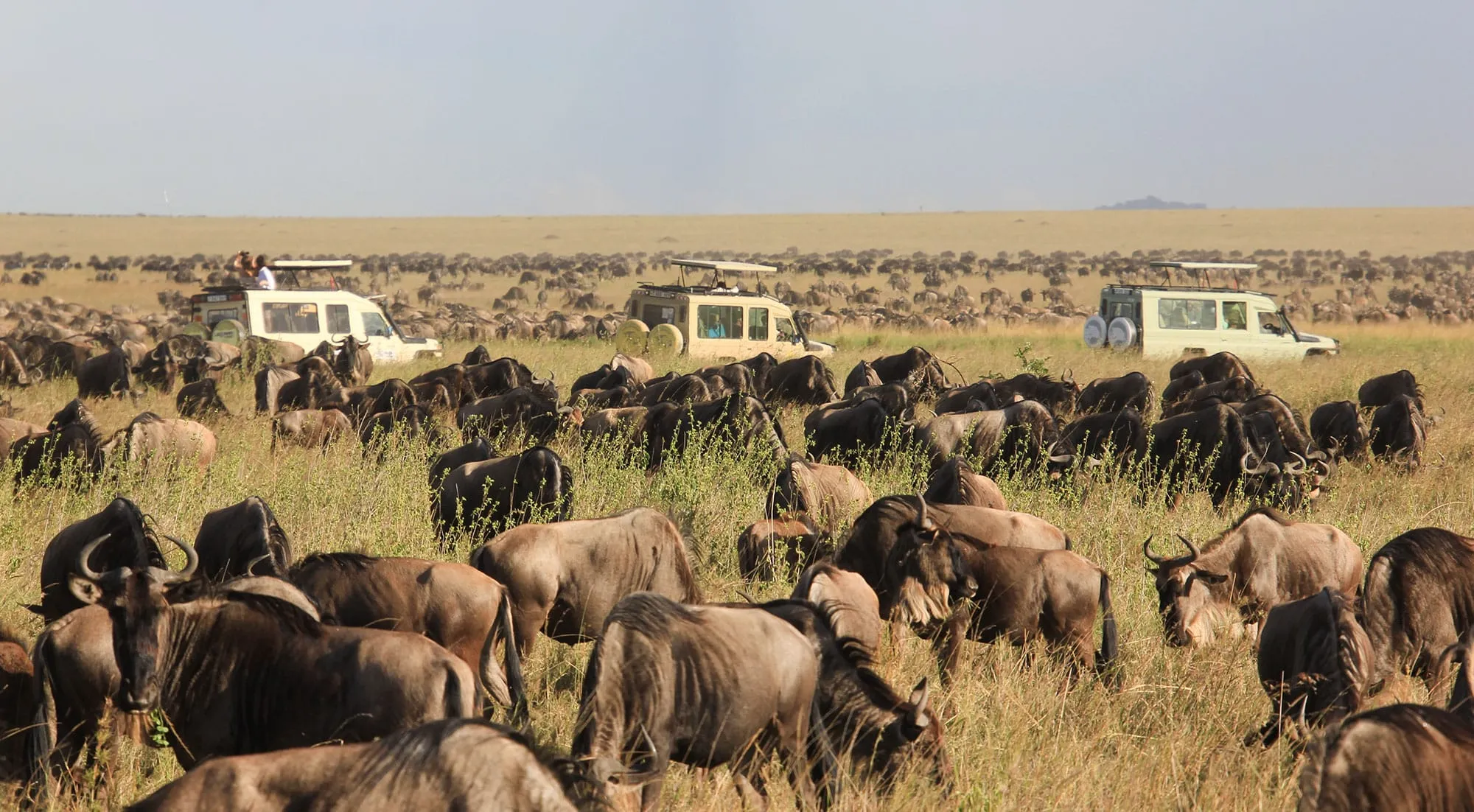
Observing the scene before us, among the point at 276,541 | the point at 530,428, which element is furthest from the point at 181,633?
the point at 530,428

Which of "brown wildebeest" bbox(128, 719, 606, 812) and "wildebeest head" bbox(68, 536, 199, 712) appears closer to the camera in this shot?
"brown wildebeest" bbox(128, 719, 606, 812)

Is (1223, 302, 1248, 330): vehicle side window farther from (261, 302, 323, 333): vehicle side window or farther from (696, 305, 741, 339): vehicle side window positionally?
(261, 302, 323, 333): vehicle side window

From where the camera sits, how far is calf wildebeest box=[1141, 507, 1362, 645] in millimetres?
6840

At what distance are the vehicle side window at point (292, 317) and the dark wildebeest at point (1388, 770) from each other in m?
20.2

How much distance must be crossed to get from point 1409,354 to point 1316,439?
13641 millimetres

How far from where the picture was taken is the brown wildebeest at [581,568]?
21.1ft

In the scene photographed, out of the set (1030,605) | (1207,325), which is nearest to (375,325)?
(1207,325)

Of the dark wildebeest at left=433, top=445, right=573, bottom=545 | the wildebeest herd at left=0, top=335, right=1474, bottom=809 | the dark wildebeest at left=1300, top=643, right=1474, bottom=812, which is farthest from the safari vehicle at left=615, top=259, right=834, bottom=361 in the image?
the dark wildebeest at left=1300, top=643, right=1474, bottom=812

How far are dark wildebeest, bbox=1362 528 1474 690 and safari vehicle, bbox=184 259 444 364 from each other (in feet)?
58.0

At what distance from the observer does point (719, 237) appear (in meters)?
104

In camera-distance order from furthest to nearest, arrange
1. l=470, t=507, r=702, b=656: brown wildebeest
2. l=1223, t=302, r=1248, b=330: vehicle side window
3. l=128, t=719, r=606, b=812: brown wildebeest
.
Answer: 1. l=1223, t=302, r=1248, b=330: vehicle side window
2. l=470, t=507, r=702, b=656: brown wildebeest
3. l=128, t=719, r=606, b=812: brown wildebeest

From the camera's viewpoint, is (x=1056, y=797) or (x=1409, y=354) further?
(x=1409, y=354)

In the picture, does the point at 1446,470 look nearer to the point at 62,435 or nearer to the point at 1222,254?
the point at 62,435

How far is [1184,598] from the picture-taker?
6828 millimetres
